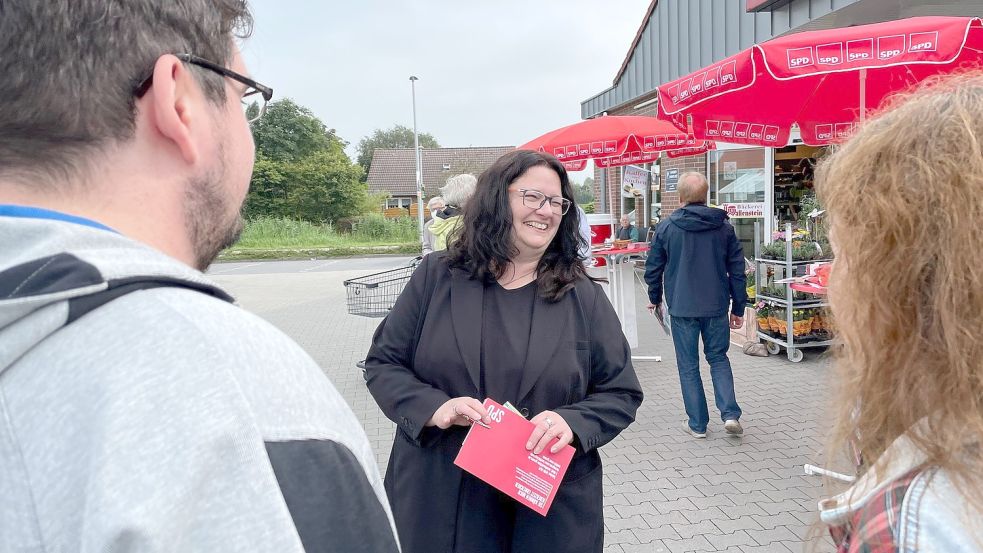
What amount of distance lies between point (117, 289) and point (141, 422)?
5.3 inches

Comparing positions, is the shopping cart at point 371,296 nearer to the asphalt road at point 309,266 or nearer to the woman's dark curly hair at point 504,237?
the woman's dark curly hair at point 504,237

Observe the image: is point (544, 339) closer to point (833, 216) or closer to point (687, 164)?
point (833, 216)

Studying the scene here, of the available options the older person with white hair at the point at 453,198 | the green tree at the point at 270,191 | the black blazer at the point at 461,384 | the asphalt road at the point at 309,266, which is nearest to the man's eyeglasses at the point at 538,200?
the black blazer at the point at 461,384

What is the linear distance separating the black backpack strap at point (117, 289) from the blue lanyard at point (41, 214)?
0.09 meters

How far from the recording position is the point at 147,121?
737 mm

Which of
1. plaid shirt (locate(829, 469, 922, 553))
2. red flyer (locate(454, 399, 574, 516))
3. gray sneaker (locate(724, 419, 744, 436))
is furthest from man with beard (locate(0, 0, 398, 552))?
gray sneaker (locate(724, 419, 744, 436))

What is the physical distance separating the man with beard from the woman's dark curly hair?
62.1 inches

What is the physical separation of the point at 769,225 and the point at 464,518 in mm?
8660

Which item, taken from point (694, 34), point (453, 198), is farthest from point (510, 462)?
point (694, 34)

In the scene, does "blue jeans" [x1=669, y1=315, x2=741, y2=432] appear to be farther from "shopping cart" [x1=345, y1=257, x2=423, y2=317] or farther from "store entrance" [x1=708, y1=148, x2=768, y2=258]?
"store entrance" [x1=708, y1=148, x2=768, y2=258]

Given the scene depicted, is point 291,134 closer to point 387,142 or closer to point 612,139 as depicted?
point 387,142

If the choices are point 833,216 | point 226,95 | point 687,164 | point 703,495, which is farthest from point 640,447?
point 687,164

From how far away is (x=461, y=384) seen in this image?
2.19 m

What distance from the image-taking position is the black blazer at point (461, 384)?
209cm
